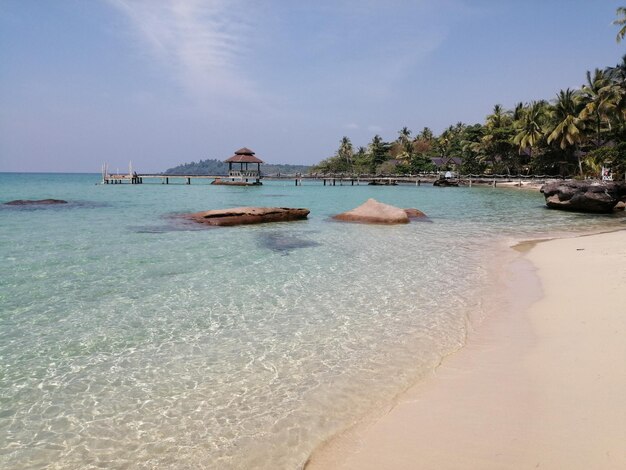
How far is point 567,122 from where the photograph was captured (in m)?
49.1

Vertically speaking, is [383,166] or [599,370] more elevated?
[383,166]

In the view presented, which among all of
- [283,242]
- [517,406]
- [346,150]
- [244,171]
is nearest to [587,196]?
[283,242]

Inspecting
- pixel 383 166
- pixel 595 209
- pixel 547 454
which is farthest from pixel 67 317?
pixel 383 166

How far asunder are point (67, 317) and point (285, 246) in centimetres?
749

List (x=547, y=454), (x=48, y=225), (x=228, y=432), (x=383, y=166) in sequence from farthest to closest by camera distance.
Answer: (x=383, y=166) → (x=48, y=225) → (x=228, y=432) → (x=547, y=454)

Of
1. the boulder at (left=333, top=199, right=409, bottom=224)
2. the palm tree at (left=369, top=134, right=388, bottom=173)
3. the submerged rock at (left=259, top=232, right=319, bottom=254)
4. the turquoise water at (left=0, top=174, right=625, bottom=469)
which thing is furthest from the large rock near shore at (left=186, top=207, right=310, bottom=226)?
the palm tree at (left=369, top=134, right=388, bottom=173)

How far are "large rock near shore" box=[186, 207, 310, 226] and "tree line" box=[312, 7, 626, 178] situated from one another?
20.2 metres

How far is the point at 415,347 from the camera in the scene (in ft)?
17.9

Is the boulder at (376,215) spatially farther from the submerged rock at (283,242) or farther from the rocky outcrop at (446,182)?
the rocky outcrop at (446,182)

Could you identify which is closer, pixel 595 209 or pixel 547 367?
pixel 547 367

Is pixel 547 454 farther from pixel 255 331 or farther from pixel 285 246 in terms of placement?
pixel 285 246

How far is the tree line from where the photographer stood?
3797cm

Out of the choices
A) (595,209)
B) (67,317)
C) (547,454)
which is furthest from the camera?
(595,209)

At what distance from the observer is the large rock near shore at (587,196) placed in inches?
1027
